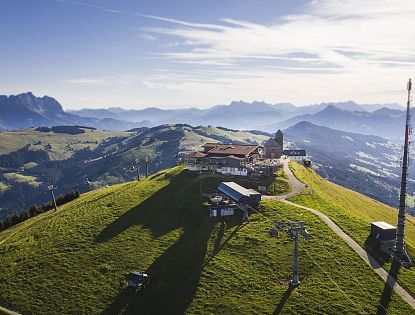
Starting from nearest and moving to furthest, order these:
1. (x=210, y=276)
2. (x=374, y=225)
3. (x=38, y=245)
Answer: (x=210, y=276) < (x=374, y=225) < (x=38, y=245)

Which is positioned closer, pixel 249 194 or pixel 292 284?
pixel 292 284

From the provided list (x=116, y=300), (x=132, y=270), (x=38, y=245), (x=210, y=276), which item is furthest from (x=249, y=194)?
(x=38, y=245)

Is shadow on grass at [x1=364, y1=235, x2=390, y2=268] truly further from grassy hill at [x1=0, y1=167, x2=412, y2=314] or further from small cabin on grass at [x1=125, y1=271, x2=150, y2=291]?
small cabin on grass at [x1=125, y1=271, x2=150, y2=291]

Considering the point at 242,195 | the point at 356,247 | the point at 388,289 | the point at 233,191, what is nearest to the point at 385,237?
the point at 356,247

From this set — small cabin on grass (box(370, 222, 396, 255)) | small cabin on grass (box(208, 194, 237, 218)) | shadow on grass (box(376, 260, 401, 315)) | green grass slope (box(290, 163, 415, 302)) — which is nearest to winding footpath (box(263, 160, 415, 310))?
shadow on grass (box(376, 260, 401, 315))

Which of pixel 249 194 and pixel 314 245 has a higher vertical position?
pixel 249 194

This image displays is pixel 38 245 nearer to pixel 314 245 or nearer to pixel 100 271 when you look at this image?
pixel 100 271
